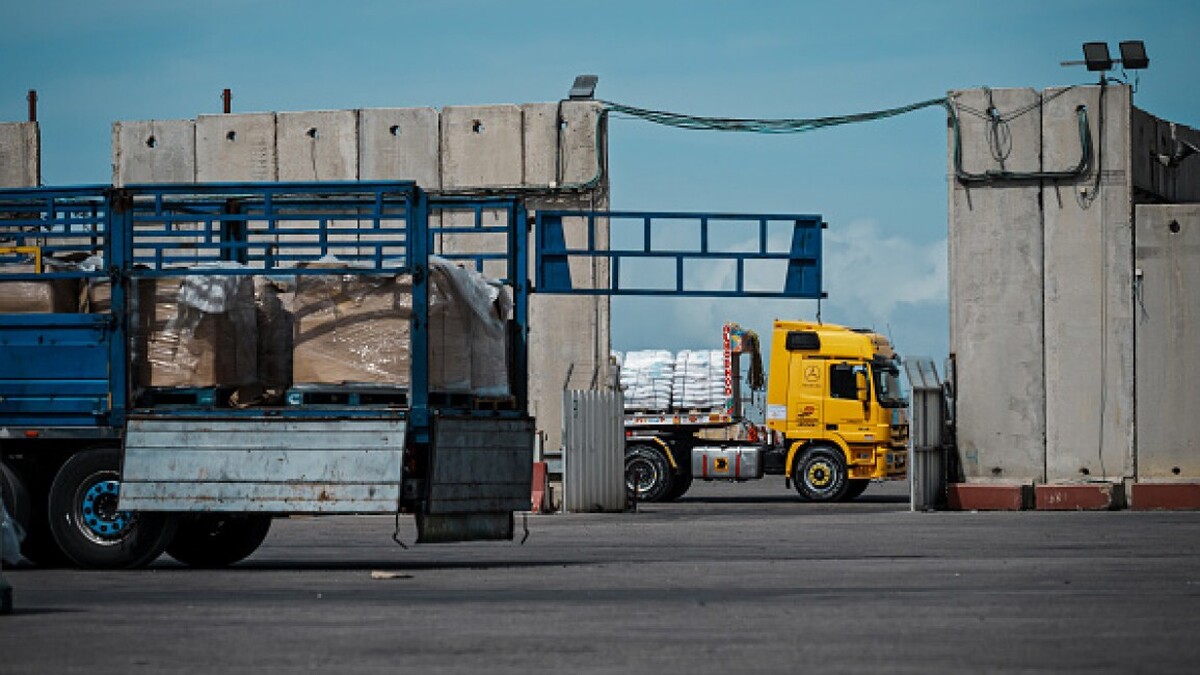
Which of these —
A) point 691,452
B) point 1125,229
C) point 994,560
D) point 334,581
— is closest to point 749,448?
point 691,452

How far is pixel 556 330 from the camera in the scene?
3534 cm

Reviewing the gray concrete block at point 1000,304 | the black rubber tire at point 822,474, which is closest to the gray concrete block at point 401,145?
the gray concrete block at point 1000,304

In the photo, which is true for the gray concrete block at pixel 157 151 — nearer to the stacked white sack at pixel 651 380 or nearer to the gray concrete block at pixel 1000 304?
the stacked white sack at pixel 651 380

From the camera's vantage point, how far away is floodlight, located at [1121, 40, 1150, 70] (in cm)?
3309

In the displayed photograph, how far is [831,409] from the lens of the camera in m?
39.0

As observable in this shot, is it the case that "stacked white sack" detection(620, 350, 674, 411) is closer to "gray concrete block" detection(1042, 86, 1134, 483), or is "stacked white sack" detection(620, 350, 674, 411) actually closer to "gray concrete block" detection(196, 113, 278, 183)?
"gray concrete block" detection(196, 113, 278, 183)

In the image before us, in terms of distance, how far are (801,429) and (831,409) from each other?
27.2 inches

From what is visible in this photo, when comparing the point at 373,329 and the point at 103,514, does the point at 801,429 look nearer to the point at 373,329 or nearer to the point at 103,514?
the point at 373,329

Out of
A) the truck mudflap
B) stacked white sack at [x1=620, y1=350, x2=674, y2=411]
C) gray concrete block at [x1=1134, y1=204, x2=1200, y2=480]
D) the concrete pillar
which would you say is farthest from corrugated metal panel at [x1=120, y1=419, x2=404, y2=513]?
stacked white sack at [x1=620, y1=350, x2=674, y2=411]

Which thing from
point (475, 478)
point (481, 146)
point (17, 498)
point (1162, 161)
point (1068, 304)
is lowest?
point (17, 498)

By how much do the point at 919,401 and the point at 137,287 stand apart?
17259 mm

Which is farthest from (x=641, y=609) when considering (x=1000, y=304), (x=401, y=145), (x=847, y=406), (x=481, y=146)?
(x=847, y=406)

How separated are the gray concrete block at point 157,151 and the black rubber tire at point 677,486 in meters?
10.3

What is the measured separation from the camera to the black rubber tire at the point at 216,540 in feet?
63.9
